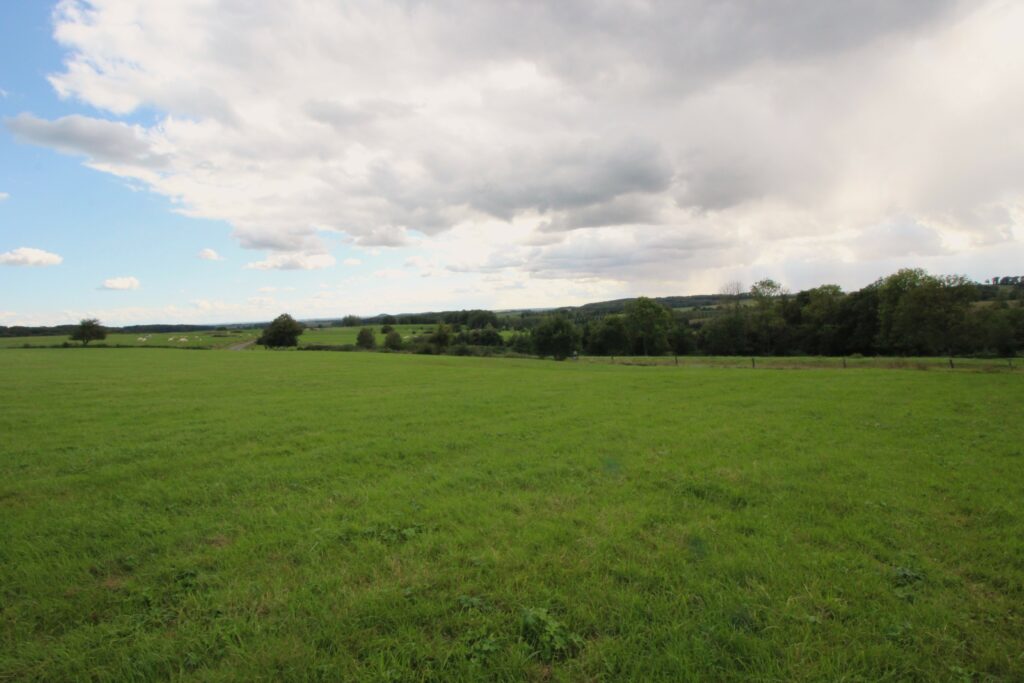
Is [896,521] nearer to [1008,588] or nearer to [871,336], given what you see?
[1008,588]

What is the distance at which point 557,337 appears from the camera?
77.1 meters

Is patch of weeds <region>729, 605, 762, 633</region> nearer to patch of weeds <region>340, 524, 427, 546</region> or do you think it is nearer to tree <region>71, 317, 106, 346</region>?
patch of weeds <region>340, 524, 427, 546</region>

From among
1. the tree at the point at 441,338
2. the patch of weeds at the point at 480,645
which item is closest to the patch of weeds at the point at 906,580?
the patch of weeds at the point at 480,645

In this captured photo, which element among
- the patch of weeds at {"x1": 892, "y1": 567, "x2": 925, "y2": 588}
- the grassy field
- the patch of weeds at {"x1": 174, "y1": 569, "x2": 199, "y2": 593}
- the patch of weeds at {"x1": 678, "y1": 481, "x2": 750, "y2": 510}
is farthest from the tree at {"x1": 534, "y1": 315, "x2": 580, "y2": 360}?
the patch of weeds at {"x1": 174, "y1": 569, "x2": 199, "y2": 593}

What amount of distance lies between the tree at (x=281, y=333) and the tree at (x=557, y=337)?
188 feet

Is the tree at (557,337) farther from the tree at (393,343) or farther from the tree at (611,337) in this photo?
the tree at (393,343)

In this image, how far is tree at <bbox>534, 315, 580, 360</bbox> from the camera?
77062 mm

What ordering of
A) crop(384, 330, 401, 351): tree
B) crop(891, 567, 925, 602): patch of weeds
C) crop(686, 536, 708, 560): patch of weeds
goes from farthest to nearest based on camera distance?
crop(384, 330, 401, 351): tree
crop(686, 536, 708, 560): patch of weeds
crop(891, 567, 925, 602): patch of weeds

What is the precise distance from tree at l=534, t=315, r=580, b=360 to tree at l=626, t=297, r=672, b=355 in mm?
10636

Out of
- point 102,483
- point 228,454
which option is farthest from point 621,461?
point 102,483

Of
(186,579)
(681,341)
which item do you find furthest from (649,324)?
(186,579)

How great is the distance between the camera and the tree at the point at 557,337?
3034 inches

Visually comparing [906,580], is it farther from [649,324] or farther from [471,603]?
[649,324]

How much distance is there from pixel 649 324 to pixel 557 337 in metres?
17.1
